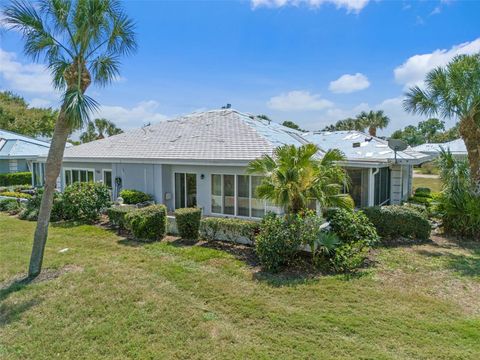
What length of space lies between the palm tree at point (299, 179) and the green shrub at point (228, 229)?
5.41ft

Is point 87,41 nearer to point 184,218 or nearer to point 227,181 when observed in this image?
point 184,218

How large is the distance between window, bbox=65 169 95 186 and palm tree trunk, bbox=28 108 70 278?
11084 millimetres

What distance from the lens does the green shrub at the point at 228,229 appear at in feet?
36.0

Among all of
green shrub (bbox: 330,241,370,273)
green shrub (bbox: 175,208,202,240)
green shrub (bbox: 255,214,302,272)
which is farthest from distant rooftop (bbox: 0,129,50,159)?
green shrub (bbox: 330,241,370,273)

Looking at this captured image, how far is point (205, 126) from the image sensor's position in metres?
18.3

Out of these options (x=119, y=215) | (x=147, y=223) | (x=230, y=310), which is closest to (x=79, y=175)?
(x=119, y=215)

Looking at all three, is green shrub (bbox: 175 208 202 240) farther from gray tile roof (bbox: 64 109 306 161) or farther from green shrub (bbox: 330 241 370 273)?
green shrub (bbox: 330 241 370 273)

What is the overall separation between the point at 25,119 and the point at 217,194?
43.7 metres

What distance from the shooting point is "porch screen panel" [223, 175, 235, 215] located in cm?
1410

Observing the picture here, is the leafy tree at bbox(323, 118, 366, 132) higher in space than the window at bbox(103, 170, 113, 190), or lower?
higher

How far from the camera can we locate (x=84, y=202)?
14984mm

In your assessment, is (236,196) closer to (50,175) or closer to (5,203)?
(50,175)

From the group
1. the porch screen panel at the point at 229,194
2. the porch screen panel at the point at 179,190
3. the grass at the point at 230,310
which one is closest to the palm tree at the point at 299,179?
the grass at the point at 230,310

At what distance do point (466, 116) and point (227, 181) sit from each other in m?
9.98
